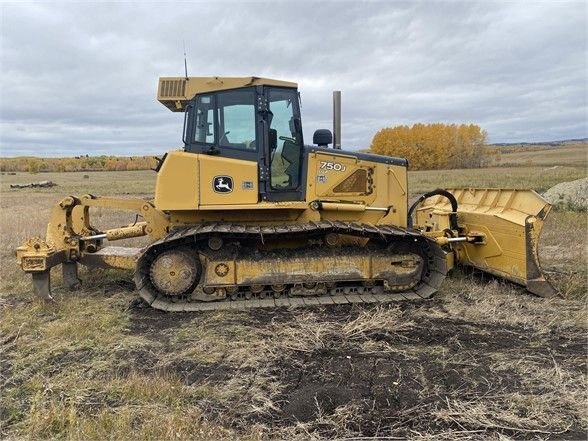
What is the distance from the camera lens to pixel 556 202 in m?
18.0

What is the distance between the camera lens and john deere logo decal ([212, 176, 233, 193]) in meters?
7.53

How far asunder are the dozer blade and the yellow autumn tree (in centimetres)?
6996

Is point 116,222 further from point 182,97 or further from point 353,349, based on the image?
point 353,349

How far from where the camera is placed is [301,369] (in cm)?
516

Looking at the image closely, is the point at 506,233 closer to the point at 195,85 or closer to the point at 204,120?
the point at 204,120

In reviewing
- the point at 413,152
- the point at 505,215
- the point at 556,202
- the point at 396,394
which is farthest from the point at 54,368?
the point at 413,152

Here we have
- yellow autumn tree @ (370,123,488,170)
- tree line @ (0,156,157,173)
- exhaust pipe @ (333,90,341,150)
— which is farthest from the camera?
tree line @ (0,156,157,173)

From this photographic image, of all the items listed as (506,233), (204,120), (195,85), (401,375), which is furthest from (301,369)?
(195,85)

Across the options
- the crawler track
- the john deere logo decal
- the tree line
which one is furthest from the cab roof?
the tree line

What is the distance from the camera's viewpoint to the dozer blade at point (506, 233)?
759 centimetres

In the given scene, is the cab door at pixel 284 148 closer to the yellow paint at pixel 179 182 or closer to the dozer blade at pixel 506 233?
the yellow paint at pixel 179 182

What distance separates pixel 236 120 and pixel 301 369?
3.98 meters

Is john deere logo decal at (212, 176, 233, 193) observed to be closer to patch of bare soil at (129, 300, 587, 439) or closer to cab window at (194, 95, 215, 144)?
cab window at (194, 95, 215, 144)

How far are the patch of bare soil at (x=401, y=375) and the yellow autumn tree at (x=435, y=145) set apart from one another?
7325cm
